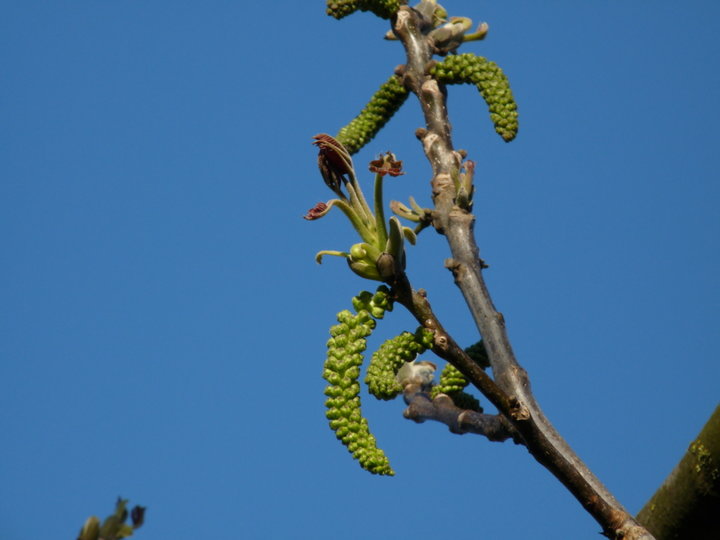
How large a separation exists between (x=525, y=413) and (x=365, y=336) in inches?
19.2

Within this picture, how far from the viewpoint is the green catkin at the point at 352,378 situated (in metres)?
2.73

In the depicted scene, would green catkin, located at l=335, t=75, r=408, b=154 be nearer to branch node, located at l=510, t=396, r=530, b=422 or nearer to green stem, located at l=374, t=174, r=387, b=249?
green stem, located at l=374, t=174, r=387, b=249

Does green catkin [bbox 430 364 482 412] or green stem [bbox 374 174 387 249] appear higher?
green stem [bbox 374 174 387 249]

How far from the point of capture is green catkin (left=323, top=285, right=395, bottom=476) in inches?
107

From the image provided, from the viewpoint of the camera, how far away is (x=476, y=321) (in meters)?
3.02

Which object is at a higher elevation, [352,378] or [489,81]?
[489,81]

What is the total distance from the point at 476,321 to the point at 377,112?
3.86ft

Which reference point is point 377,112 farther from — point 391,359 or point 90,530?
point 90,530

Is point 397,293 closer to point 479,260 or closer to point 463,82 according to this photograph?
point 479,260

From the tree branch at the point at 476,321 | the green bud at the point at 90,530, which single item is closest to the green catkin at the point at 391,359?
the tree branch at the point at 476,321

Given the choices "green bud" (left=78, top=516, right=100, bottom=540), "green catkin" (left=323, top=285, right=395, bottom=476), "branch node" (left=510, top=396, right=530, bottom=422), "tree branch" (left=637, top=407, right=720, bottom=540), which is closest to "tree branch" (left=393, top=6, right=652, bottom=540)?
"branch node" (left=510, top=396, right=530, bottom=422)

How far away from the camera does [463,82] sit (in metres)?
3.74

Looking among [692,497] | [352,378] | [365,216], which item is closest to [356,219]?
[365,216]

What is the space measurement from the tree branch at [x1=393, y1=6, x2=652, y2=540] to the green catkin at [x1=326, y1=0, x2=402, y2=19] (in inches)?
1.8
